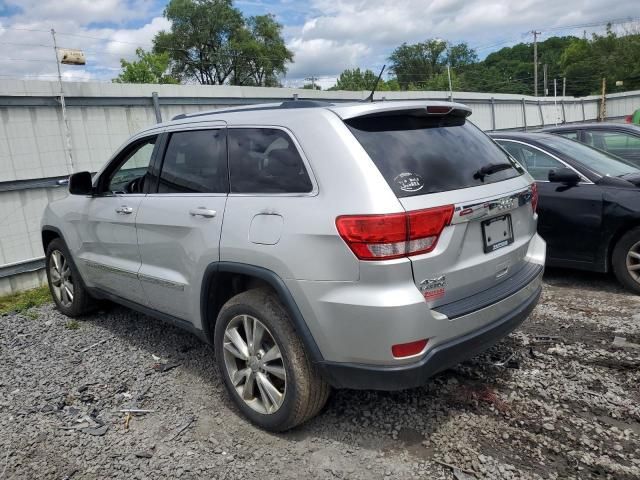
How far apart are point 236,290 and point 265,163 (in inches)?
32.9

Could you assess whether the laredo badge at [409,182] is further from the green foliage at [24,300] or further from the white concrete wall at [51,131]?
the white concrete wall at [51,131]

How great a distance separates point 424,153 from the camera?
9.13 ft

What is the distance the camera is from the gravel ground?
270 cm

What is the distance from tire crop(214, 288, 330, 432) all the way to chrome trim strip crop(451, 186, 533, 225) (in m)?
1.06

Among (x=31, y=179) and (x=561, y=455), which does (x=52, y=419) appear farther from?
(x=31, y=179)

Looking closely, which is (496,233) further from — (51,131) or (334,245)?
(51,131)

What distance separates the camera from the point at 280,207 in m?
2.74

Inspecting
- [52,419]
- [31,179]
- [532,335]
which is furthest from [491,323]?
[31,179]

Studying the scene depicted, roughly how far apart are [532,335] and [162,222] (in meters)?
2.96

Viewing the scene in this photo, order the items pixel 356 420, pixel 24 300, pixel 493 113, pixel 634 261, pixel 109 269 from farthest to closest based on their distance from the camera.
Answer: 1. pixel 493 113
2. pixel 24 300
3. pixel 634 261
4. pixel 109 269
5. pixel 356 420

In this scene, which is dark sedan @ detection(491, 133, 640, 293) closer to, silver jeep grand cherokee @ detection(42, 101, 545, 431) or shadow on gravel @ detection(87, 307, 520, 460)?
shadow on gravel @ detection(87, 307, 520, 460)

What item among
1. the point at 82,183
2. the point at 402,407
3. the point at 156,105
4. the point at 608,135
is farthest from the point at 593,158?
the point at 156,105

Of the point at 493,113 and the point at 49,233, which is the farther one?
the point at 493,113

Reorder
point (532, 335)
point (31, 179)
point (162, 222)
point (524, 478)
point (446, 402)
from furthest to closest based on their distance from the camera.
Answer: point (31, 179) < point (532, 335) < point (162, 222) < point (446, 402) < point (524, 478)
